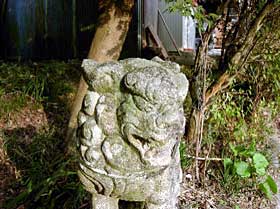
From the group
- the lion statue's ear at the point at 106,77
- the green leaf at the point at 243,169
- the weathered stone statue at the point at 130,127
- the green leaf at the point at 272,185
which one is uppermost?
the lion statue's ear at the point at 106,77

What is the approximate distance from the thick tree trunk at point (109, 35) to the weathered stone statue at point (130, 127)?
180 cm

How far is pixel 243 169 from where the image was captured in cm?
312

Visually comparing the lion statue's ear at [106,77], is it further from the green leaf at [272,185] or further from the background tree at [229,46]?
the green leaf at [272,185]

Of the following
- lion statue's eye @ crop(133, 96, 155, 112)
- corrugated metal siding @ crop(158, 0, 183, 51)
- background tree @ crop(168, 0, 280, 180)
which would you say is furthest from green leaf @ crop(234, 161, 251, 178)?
corrugated metal siding @ crop(158, 0, 183, 51)

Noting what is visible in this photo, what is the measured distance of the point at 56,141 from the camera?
12.4ft

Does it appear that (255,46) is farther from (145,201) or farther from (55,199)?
(145,201)

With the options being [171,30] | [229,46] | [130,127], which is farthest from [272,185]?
[171,30]

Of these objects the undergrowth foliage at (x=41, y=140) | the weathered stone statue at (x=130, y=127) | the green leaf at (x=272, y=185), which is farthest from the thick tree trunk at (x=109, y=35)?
the weathered stone statue at (x=130, y=127)

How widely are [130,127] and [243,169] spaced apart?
1752mm

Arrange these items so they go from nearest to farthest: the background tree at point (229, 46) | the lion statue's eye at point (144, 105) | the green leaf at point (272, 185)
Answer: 1. the lion statue's eye at point (144, 105)
2. the green leaf at point (272, 185)
3. the background tree at point (229, 46)

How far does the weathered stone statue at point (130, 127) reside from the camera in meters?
1.55

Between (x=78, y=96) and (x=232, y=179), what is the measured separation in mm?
1303

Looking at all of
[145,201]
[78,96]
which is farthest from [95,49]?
[145,201]

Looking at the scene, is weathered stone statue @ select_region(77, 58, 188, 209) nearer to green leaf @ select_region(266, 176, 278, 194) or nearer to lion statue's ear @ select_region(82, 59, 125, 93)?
lion statue's ear @ select_region(82, 59, 125, 93)
